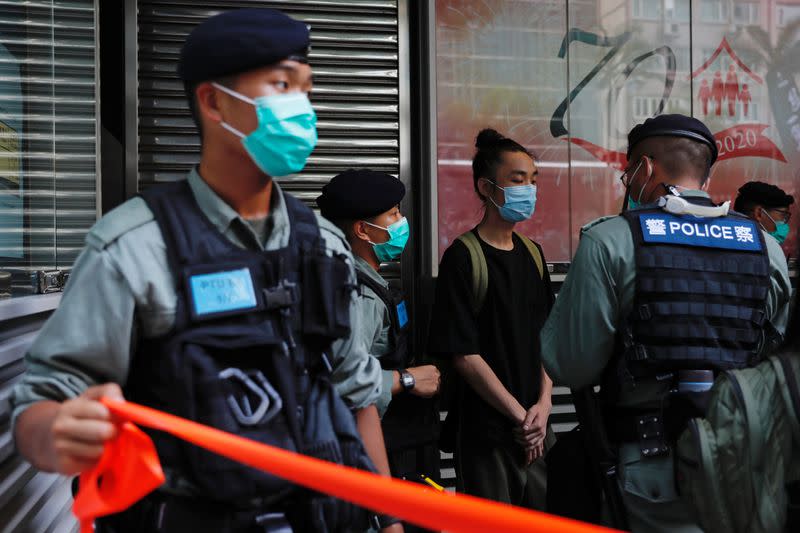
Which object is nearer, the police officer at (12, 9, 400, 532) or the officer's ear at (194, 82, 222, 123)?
the police officer at (12, 9, 400, 532)

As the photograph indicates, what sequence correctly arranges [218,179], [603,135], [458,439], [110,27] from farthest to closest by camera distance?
[603,135] < [110,27] < [458,439] < [218,179]

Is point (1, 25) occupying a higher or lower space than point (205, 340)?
higher

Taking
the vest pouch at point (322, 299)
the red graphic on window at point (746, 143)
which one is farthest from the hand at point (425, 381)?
the red graphic on window at point (746, 143)

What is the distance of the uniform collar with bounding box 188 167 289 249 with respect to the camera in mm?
1624

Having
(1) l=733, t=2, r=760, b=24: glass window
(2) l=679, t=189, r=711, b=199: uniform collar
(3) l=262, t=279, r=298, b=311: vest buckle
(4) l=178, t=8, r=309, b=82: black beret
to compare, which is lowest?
(3) l=262, t=279, r=298, b=311: vest buckle

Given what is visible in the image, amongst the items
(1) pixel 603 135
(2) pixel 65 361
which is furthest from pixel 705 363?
(1) pixel 603 135

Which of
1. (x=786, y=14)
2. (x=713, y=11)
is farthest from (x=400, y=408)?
(x=786, y=14)

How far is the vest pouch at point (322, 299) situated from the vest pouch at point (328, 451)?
0.11 m

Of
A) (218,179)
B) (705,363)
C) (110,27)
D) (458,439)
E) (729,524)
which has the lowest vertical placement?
(458,439)

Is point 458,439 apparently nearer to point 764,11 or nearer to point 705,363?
point 705,363

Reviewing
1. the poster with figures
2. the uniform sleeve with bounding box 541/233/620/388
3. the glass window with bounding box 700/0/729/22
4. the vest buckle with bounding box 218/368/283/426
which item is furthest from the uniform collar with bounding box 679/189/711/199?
the glass window with bounding box 700/0/729/22

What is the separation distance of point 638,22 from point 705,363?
3.64m

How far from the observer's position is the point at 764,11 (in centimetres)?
565

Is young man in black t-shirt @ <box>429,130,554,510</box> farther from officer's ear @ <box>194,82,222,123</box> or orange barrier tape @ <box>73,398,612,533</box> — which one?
orange barrier tape @ <box>73,398,612,533</box>
